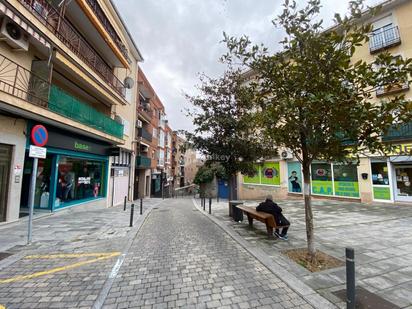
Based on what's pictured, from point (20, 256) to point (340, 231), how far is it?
958 cm

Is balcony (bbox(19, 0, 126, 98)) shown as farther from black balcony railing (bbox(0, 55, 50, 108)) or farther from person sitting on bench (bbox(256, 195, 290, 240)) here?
person sitting on bench (bbox(256, 195, 290, 240))

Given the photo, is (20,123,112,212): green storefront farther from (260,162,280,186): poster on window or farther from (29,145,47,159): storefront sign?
(260,162,280,186): poster on window

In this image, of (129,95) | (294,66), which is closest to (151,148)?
(129,95)

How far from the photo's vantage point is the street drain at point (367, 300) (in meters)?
3.13

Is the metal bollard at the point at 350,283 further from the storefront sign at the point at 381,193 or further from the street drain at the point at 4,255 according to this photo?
the storefront sign at the point at 381,193

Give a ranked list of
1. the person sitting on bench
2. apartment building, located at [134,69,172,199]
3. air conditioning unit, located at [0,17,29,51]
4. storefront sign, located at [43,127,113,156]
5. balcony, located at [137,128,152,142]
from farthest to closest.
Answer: apartment building, located at [134,69,172,199] < balcony, located at [137,128,152,142] < storefront sign, located at [43,127,113,156] < air conditioning unit, located at [0,17,29,51] < the person sitting on bench

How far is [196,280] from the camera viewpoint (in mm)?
4000

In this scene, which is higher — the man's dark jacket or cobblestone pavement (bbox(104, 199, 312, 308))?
the man's dark jacket

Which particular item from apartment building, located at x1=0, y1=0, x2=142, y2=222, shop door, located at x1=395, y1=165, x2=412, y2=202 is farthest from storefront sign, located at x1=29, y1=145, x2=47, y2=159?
shop door, located at x1=395, y1=165, x2=412, y2=202

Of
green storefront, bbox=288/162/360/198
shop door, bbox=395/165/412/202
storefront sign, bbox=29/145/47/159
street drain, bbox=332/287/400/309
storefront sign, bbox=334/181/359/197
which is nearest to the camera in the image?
street drain, bbox=332/287/400/309

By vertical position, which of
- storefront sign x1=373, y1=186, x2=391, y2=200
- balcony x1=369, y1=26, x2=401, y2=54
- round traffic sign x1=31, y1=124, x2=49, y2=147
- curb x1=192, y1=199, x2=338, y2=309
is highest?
balcony x1=369, y1=26, x2=401, y2=54

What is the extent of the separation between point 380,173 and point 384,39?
29.8ft

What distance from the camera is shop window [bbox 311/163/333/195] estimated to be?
16172mm

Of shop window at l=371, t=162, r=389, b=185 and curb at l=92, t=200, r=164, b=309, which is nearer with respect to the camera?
curb at l=92, t=200, r=164, b=309
